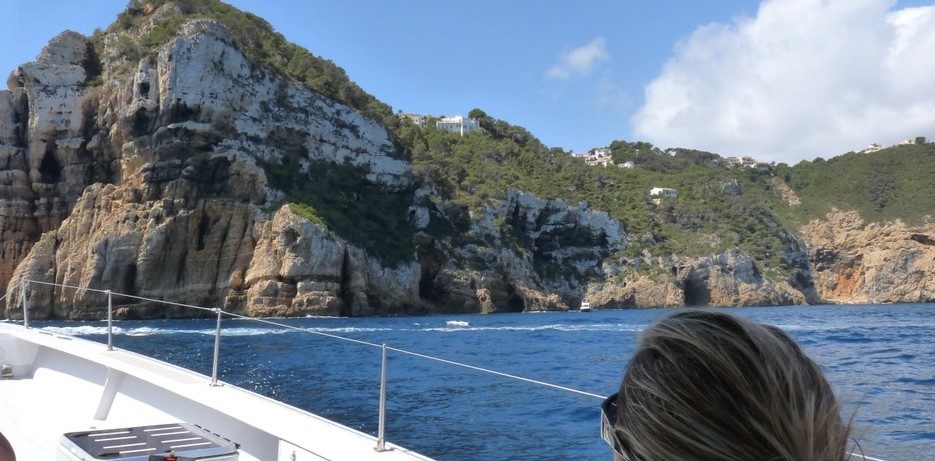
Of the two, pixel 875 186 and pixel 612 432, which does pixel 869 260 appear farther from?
pixel 612 432

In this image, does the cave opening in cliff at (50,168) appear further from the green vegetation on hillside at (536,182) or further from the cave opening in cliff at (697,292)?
the cave opening in cliff at (697,292)

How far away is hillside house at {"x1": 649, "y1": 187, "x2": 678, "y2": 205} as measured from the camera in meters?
72.0

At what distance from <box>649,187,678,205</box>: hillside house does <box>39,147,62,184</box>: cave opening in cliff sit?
53.4 metres

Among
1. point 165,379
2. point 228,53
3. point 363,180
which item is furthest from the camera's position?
point 363,180

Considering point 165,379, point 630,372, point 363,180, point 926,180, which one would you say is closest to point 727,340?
point 630,372

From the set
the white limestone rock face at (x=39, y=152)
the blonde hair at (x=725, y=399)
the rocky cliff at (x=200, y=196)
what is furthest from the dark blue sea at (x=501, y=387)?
the white limestone rock face at (x=39, y=152)

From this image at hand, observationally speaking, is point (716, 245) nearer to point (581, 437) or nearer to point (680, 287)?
point (680, 287)

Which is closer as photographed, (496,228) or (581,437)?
(581,437)

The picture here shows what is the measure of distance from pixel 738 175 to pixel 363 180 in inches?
2495

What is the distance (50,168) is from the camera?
42.8 meters

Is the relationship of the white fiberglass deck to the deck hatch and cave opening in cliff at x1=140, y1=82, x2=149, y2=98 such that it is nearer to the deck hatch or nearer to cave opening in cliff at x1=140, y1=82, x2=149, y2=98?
the deck hatch

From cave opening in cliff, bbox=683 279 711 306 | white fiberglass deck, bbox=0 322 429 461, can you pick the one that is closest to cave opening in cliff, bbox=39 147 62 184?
white fiberglass deck, bbox=0 322 429 461

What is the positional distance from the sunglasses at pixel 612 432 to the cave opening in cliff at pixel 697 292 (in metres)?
63.4

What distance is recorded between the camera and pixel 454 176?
61.6m
